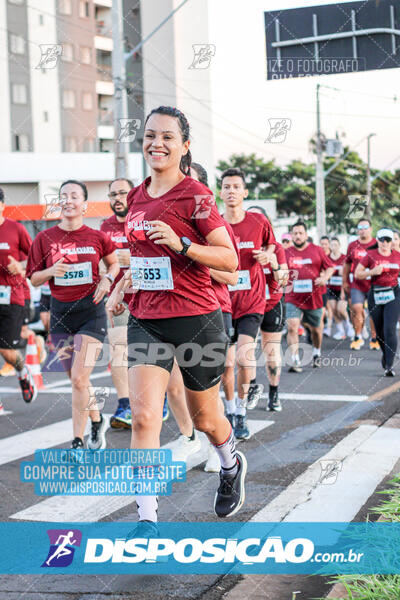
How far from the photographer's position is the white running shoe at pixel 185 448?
599 centimetres

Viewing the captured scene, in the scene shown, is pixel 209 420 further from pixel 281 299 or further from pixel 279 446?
pixel 281 299

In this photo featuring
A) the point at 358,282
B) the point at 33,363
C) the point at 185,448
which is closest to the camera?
the point at 185,448

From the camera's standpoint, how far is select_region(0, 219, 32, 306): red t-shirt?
8.27 metres

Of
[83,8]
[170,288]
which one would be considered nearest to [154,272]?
[170,288]

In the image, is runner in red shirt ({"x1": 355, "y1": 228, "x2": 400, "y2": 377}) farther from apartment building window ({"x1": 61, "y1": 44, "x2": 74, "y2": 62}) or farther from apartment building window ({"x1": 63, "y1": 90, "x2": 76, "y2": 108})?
apartment building window ({"x1": 61, "y1": 44, "x2": 74, "y2": 62})

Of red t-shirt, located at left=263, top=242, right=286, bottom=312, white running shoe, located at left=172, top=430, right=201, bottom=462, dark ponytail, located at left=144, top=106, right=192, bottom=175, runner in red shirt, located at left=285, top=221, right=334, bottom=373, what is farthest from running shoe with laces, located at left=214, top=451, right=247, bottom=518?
runner in red shirt, located at left=285, top=221, right=334, bottom=373

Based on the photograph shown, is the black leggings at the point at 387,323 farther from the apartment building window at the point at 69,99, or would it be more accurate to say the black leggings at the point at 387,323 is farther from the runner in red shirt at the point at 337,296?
the apartment building window at the point at 69,99

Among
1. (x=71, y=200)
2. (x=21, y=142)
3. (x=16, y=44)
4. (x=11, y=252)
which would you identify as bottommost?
(x=11, y=252)

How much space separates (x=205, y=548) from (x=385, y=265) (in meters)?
7.33

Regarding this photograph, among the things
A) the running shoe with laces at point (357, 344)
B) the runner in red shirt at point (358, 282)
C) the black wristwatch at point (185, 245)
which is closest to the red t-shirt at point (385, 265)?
the runner in red shirt at point (358, 282)

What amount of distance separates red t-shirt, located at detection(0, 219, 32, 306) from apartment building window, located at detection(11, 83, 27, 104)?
1539 inches

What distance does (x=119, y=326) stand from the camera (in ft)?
25.6

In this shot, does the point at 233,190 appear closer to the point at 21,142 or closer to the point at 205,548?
the point at 205,548

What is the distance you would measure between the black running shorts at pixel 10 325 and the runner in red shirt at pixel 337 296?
9.10 m
